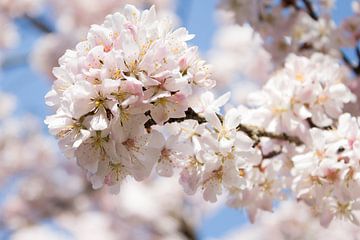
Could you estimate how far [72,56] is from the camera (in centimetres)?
134

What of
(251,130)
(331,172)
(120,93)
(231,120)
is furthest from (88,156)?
(331,172)

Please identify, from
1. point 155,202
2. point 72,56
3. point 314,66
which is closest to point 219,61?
point 155,202

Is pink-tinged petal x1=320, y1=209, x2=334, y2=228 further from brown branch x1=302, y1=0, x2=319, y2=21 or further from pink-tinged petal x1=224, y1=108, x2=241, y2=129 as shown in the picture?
brown branch x1=302, y1=0, x2=319, y2=21

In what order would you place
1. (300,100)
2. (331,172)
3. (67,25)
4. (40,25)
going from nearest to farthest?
1. (331,172)
2. (300,100)
3. (40,25)
4. (67,25)

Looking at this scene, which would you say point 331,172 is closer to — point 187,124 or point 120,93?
point 187,124

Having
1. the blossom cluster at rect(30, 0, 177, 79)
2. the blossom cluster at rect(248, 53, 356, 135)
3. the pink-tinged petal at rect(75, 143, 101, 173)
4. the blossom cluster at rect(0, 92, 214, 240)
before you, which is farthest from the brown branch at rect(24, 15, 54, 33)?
the pink-tinged petal at rect(75, 143, 101, 173)

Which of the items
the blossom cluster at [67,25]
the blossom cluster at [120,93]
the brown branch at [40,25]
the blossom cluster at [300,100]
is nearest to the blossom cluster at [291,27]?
the blossom cluster at [300,100]

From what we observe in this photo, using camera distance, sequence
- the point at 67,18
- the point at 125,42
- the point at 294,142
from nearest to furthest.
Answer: the point at 125,42, the point at 294,142, the point at 67,18

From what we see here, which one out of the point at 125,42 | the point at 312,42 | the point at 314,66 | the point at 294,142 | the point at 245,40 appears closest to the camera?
the point at 125,42

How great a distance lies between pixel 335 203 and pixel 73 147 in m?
0.84

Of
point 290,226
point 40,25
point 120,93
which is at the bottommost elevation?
point 120,93

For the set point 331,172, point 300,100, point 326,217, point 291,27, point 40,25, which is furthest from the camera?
point 40,25

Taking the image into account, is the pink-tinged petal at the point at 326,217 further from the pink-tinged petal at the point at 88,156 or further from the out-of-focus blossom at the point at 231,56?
the out-of-focus blossom at the point at 231,56

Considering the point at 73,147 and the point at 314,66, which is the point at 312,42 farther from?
the point at 73,147
